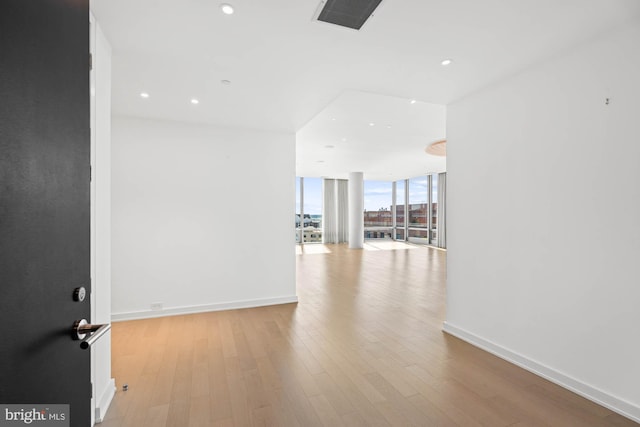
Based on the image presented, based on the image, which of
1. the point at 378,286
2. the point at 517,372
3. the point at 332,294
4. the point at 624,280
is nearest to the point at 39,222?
the point at 624,280

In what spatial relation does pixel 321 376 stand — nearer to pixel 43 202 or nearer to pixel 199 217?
pixel 43 202

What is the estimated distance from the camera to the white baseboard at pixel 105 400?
2.04 metres

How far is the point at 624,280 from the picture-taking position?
2115 millimetres

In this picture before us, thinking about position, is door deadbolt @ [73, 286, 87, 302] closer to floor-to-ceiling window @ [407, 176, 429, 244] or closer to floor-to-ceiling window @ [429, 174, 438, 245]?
floor-to-ceiling window @ [429, 174, 438, 245]

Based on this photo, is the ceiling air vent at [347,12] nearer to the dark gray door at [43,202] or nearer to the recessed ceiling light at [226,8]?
the recessed ceiling light at [226,8]

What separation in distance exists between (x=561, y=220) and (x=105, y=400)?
A: 397 cm

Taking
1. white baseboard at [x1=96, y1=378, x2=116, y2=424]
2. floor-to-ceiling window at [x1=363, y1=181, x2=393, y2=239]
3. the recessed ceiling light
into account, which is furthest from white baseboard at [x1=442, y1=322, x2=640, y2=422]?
floor-to-ceiling window at [x1=363, y1=181, x2=393, y2=239]

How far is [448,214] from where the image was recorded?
11.9 feet

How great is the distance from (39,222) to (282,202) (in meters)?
4.07

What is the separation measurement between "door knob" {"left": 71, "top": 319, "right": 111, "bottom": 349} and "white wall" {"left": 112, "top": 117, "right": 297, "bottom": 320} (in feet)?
11.6

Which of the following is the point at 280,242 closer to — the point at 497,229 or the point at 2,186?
the point at 497,229

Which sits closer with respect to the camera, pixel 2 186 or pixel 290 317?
pixel 2 186

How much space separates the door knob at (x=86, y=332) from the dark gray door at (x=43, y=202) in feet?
0.09

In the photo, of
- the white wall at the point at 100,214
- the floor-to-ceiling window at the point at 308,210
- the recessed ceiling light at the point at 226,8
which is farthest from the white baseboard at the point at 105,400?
the floor-to-ceiling window at the point at 308,210
